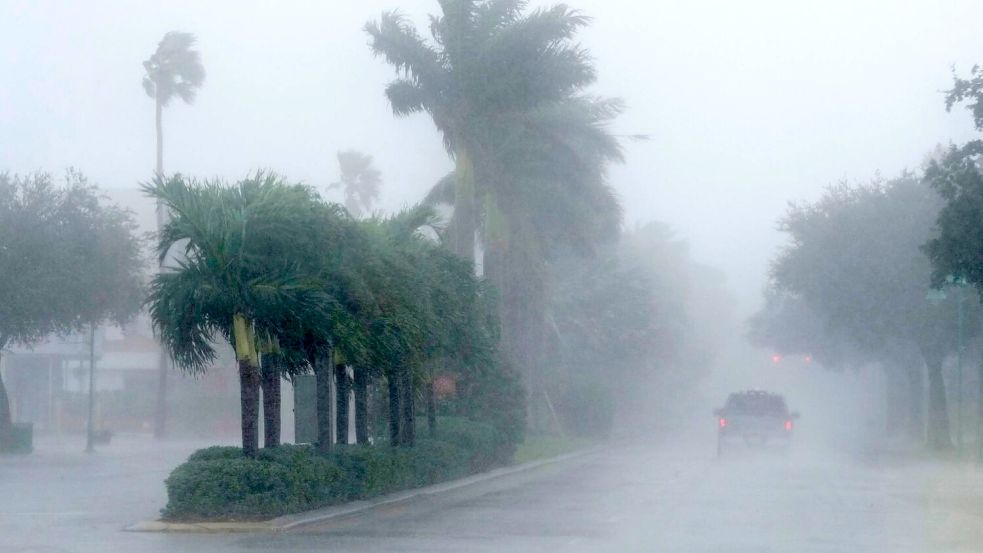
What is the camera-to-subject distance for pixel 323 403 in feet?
73.3

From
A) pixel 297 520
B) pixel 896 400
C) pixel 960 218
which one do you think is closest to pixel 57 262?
pixel 297 520

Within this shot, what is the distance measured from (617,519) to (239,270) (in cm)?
661

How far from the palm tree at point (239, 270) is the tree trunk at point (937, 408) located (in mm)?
30408

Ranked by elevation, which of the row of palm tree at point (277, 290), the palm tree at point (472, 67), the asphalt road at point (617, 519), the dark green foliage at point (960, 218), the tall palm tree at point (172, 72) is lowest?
the asphalt road at point (617, 519)

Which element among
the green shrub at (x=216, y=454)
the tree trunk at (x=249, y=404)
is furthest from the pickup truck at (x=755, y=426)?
the tree trunk at (x=249, y=404)

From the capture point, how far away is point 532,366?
151ft

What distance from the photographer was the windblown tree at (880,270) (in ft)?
140

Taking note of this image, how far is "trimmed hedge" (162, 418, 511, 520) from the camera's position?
1864 centimetres

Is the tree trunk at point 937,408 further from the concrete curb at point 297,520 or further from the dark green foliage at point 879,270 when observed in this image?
the concrete curb at point 297,520

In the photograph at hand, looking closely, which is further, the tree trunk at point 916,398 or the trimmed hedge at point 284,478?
the tree trunk at point 916,398

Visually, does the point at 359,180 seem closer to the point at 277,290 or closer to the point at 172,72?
the point at 172,72

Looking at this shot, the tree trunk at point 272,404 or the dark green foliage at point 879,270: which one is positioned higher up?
the dark green foliage at point 879,270

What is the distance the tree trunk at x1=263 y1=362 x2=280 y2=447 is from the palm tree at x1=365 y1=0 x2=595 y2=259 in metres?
12.9

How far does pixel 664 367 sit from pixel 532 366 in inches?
1027
